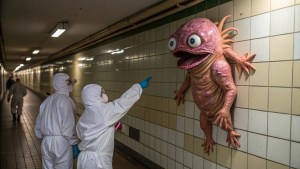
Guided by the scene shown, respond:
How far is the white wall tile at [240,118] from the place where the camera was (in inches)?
113

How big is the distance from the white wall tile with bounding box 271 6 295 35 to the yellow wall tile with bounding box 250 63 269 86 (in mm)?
333

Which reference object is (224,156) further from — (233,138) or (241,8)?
(241,8)

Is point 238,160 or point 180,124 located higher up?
point 180,124

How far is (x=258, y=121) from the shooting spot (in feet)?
8.89

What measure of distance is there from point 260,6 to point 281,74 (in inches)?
28.6

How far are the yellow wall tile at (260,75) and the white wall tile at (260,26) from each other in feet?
0.98

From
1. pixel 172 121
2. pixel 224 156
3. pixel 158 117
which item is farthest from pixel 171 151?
pixel 224 156

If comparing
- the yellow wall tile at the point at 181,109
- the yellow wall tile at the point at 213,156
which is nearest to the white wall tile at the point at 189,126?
the yellow wall tile at the point at 181,109

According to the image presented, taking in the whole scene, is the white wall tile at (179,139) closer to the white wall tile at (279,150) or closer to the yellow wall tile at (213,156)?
the yellow wall tile at (213,156)

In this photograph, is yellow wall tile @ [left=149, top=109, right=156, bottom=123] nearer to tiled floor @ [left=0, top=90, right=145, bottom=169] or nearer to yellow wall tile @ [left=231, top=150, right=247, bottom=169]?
tiled floor @ [left=0, top=90, right=145, bottom=169]

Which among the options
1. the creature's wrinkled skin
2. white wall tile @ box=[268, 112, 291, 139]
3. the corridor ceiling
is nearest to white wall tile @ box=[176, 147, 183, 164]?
the creature's wrinkled skin

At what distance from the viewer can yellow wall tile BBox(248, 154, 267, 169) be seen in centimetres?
265

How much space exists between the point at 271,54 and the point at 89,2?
3.06m

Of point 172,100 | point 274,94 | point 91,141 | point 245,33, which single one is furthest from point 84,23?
point 274,94
